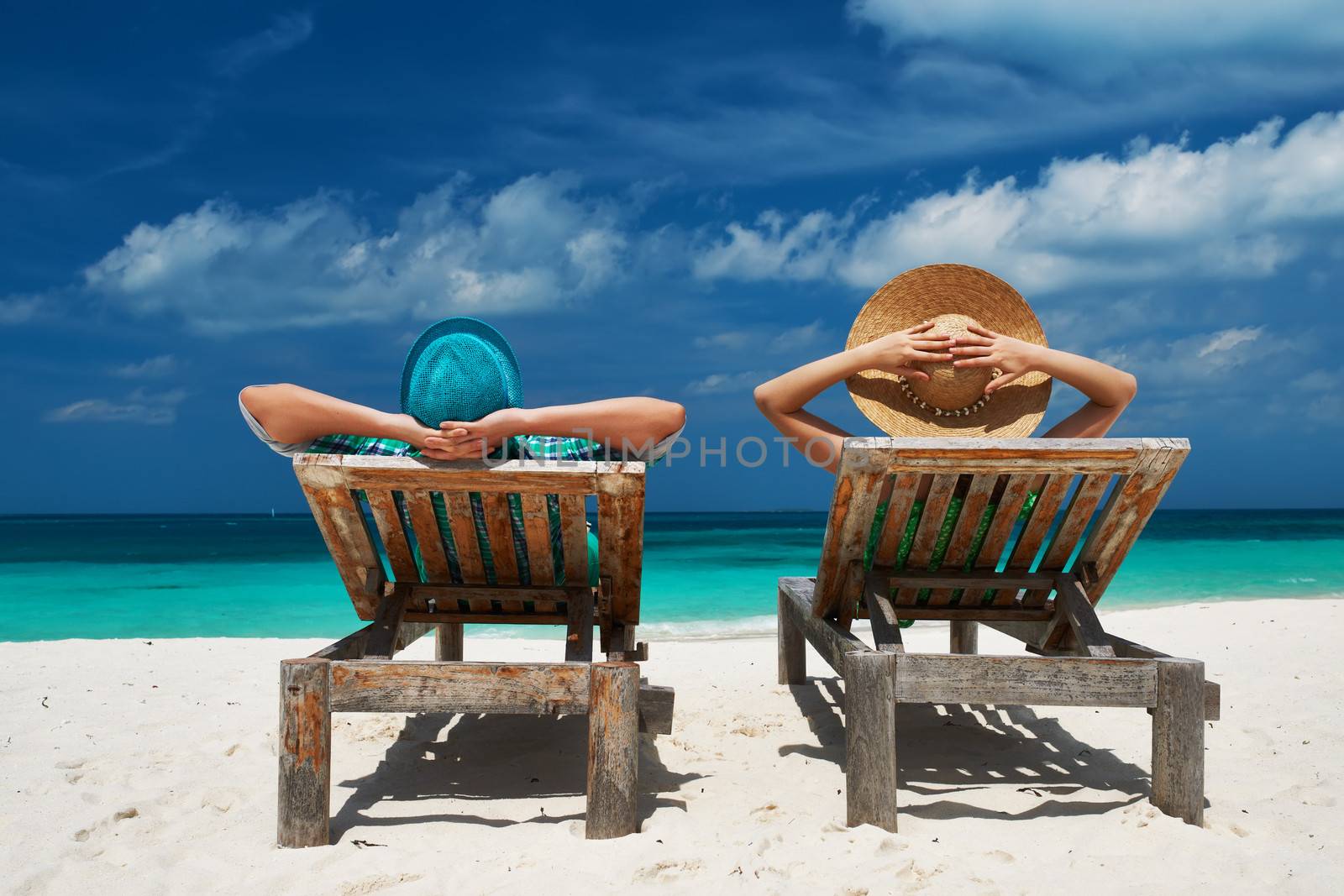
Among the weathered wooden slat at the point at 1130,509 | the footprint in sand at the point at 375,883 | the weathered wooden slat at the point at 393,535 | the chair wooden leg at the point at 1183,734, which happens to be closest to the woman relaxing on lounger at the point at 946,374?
the weathered wooden slat at the point at 1130,509

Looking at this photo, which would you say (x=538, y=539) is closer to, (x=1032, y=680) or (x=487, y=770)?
(x=487, y=770)

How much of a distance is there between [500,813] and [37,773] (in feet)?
6.95

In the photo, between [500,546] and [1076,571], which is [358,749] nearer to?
[500,546]

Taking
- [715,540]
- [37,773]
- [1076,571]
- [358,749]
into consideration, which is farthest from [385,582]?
[715,540]

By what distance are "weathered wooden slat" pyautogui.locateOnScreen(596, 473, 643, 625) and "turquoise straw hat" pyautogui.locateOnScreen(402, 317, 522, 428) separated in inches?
19.2

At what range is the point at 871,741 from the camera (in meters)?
3.03

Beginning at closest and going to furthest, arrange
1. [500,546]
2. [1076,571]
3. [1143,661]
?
[1143,661]
[500,546]
[1076,571]

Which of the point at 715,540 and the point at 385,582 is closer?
the point at 385,582

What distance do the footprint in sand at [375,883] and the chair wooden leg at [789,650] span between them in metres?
3.05

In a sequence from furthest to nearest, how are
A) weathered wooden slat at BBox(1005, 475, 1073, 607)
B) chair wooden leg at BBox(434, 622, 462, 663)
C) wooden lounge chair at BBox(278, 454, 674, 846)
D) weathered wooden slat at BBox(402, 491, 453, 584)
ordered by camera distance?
chair wooden leg at BBox(434, 622, 462, 663), weathered wooden slat at BBox(1005, 475, 1073, 607), weathered wooden slat at BBox(402, 491, 453, 584), wooden lounge chair at BBox(278, 454, 674, 846)

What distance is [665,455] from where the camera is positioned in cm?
330

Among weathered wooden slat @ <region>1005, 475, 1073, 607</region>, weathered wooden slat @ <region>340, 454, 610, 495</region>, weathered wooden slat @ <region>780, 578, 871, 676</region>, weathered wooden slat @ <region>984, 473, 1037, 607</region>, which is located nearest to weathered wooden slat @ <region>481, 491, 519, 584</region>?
weathered wooden slat @ <region>340, 454, 610, 495</region>

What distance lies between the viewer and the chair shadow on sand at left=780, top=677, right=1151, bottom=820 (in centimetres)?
332

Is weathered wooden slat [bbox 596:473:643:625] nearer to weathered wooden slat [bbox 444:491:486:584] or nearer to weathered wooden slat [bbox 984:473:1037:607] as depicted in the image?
weathered wooden slat [bbox 444:491:486:584]
